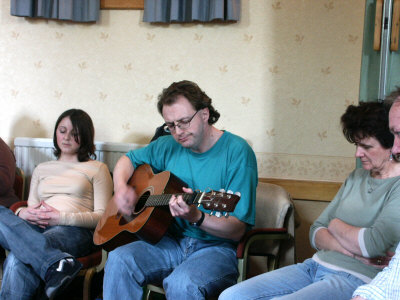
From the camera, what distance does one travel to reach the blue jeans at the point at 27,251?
2.08 meters

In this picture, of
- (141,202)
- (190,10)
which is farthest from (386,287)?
(190,10)

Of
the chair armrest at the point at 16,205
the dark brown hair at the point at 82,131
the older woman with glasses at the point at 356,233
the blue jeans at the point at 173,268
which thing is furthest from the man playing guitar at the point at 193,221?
the chair armrest at the point at 16,205

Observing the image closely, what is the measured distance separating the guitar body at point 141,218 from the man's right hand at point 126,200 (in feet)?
0.07

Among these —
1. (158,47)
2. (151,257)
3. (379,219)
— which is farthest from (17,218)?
(379,219)

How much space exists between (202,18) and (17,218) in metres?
1.56

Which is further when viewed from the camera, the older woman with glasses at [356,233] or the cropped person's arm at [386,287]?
the older woman with glasses at [356,233]

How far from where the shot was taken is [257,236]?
6.49 ft

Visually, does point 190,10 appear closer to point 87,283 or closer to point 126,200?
point 126,200

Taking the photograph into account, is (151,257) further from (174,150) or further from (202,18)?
(202,18)

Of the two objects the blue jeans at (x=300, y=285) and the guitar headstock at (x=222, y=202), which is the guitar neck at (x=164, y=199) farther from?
the blue jeans at (x=300, y=285)

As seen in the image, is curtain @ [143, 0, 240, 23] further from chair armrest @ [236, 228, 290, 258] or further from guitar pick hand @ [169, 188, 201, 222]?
guitar pick hand @ [169, 188, 201, 222]

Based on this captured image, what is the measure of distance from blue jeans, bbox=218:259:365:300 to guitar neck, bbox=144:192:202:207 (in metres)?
0.33

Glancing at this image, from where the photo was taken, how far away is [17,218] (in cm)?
224

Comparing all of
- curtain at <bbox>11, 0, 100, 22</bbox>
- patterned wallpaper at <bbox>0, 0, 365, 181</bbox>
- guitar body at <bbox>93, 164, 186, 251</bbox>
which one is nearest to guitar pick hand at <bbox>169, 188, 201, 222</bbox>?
guitar body at <bbox>93, 164, 186, 251</bbox>
